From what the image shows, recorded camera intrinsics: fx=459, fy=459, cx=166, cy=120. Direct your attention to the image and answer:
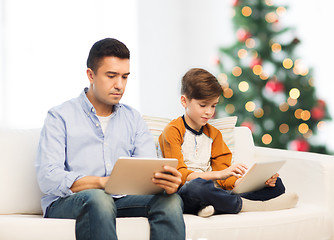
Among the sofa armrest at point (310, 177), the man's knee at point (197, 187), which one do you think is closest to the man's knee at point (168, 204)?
the man's knee at point (197, 187)

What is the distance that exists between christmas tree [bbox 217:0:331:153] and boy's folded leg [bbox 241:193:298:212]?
1752 mm

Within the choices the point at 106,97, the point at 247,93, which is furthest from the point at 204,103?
the point at 247,93

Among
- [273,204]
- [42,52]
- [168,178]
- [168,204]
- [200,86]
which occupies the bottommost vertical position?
[273,204]

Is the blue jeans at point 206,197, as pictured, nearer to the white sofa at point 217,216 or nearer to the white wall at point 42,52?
the white sofa at point 217,216

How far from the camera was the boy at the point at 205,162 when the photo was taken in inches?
69.8

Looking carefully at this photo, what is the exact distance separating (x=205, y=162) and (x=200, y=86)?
1.13ft

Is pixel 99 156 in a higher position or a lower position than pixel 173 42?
lower

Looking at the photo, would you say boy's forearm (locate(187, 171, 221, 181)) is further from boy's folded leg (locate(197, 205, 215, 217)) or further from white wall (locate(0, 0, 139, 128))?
white wall (locate(0, 0, 139, 128))

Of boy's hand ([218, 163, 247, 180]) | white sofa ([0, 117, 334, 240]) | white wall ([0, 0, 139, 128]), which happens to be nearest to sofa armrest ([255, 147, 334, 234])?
white sofa ([0, 117, 334, 240])

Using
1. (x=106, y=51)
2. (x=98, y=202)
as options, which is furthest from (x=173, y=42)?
(x=98, y=202)

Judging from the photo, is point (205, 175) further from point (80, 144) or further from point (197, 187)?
point (80, 144)

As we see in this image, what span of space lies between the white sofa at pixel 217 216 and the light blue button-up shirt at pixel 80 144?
15 cm

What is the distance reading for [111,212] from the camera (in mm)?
1491

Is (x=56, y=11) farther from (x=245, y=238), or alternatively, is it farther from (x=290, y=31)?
(x=245, y=238)
